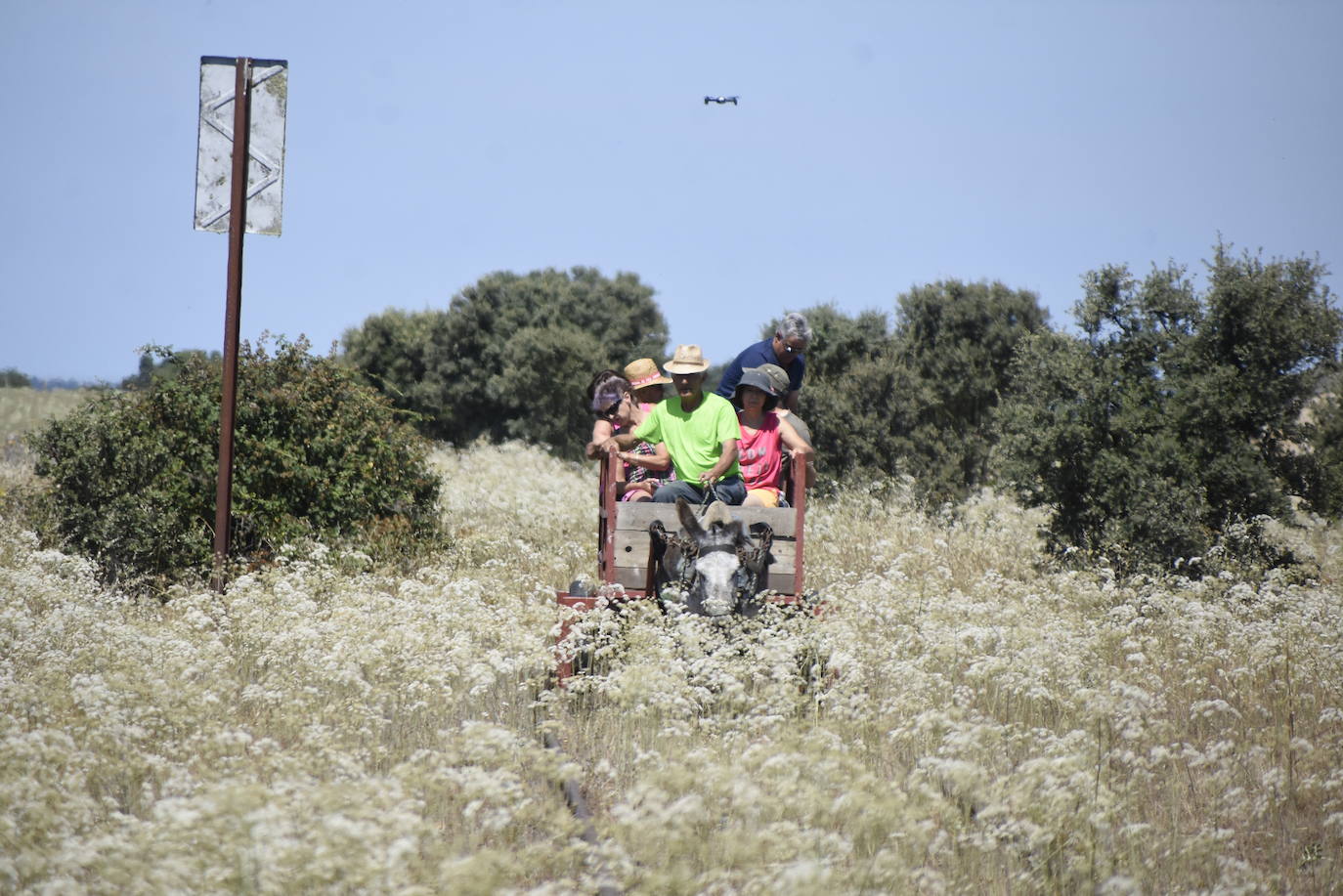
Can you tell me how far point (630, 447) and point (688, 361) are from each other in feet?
2.96

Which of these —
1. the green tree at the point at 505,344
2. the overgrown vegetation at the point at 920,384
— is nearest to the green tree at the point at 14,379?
the green tree at the point at 505,344

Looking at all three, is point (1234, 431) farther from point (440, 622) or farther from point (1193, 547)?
point (440, 622)

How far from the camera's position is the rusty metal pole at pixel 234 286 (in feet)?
33.6

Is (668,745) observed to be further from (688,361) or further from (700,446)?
(688,361)

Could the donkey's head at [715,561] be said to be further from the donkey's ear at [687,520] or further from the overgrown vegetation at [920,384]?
the overgrown vegetation at [920,384]

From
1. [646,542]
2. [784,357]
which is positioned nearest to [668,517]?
[646,542]

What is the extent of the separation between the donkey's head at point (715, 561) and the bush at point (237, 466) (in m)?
6.15

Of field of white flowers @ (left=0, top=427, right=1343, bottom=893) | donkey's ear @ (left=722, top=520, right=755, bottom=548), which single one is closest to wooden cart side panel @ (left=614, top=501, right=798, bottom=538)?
donkey's ear @ (left=722, top=520, right=755, bottom=548)

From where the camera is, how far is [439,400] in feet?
160

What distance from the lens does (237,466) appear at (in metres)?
12.7

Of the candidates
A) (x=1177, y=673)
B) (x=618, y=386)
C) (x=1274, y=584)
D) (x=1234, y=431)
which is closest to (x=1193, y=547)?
(x=1234, y=431)

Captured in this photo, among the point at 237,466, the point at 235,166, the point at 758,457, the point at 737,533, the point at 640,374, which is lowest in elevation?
the point at 737,533

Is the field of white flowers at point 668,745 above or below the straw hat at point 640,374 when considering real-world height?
below

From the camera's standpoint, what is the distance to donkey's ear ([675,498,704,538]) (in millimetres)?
7793
